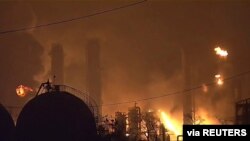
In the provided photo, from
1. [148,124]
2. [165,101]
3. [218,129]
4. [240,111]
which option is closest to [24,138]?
[218,129]

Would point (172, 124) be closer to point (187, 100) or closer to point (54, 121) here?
point (187, 100)

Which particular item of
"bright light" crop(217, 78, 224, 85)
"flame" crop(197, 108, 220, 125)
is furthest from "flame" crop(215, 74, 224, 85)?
"flame" crop(197, 108, 220, 125)

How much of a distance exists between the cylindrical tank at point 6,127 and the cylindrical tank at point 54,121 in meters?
0.44

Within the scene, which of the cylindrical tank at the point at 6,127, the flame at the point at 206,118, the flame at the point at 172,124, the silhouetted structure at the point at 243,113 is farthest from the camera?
the flame at the point at 172,124

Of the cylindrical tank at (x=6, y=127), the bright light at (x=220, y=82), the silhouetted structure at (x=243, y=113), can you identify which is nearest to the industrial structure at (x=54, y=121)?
the cylindrical tank at (x=6, y=127)

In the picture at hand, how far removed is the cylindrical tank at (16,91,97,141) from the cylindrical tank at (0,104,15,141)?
0.44 metres

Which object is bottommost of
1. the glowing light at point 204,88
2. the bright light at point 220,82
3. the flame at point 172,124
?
the flame at point 172,124

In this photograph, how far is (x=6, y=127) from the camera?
23.6m

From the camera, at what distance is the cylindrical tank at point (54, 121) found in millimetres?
23125

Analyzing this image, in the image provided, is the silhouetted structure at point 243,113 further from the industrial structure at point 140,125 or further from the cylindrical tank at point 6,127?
the cylindrical tank at point 6,127

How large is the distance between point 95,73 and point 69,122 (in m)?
46.5

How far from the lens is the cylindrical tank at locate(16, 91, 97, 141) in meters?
23.1

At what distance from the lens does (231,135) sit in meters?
10.3

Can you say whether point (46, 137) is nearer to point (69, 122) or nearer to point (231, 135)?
point (69, 122)
